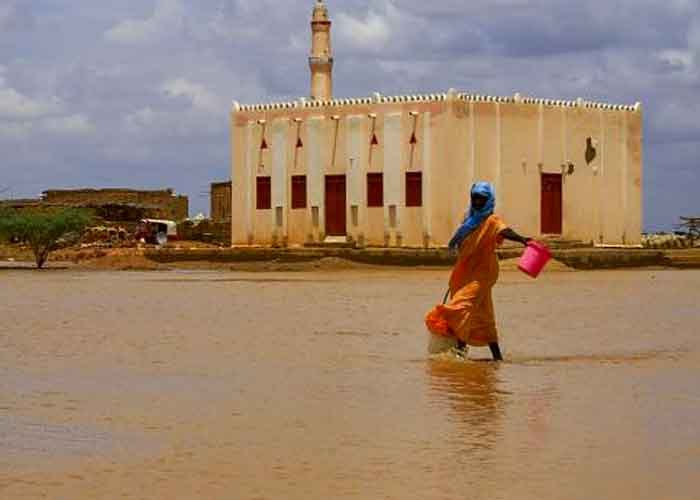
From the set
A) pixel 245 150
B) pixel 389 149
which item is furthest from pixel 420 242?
pixel 245 150

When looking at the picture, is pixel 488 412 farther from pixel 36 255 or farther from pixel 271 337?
pixel 36 255

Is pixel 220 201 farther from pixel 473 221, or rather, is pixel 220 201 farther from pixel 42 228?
pixel 473 221

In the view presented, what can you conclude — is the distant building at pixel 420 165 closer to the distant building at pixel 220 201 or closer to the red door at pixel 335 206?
the red door at pixel 335 206

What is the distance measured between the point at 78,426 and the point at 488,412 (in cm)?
241

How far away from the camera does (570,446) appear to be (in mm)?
7383

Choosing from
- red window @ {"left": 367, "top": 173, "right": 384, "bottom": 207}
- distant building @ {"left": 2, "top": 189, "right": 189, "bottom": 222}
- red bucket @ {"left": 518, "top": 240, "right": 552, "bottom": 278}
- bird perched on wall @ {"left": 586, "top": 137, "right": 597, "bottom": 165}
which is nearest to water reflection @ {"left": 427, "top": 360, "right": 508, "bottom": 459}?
red bucket @ {"left": 518, "top": 240, "right": 552, "bottom": 278}

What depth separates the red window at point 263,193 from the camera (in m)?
45.0

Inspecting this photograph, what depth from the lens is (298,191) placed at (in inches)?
1745

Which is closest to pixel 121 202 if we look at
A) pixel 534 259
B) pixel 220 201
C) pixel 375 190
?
Result: pixel 220 201

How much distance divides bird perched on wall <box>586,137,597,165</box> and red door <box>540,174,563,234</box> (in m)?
1.44

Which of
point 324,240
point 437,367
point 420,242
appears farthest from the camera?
point 324,240

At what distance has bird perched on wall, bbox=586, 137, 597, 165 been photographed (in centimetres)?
4391

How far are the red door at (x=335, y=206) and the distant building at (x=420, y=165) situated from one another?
0.10 feet

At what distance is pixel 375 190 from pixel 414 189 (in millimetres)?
1517
